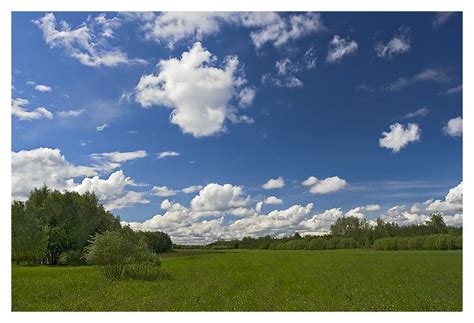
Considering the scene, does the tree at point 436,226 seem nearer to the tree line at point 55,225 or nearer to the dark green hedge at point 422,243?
the dark green hedge at point 422,243

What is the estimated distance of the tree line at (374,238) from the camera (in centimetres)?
6372

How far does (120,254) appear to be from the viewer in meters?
30.1

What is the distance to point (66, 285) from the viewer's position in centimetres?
2666

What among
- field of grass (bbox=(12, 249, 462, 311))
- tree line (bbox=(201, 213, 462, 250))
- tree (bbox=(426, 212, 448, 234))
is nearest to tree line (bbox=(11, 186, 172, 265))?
field of grass (bbox=(12, 249, 462, 311))

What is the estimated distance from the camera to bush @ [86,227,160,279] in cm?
2981

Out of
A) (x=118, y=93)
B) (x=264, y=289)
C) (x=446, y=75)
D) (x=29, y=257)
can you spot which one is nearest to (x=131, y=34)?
(x=118, y=93)

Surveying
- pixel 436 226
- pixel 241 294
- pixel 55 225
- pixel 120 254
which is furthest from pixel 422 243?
pixel 241 294

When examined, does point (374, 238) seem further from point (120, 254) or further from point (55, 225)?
point (120, 254)

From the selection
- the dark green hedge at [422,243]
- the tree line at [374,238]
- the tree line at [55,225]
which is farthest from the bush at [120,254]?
the dark green hedge at [422,243]

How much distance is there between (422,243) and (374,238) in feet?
25.5

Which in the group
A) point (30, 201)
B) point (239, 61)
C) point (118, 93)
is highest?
point (239, 61)

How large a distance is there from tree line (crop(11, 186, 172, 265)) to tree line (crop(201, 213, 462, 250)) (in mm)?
19607
